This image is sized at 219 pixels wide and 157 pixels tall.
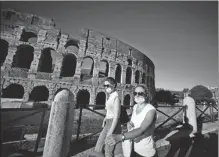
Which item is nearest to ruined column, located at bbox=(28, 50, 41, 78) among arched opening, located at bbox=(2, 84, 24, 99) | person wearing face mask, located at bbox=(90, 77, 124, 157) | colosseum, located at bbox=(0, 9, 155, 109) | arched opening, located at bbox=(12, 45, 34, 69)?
colosseum, located at bbox=(0, 9, 155, 109)

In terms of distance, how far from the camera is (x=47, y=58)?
47.5 ft

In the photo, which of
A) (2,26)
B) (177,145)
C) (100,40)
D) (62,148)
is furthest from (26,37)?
(177,145)

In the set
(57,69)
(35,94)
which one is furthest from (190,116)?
(35,94)

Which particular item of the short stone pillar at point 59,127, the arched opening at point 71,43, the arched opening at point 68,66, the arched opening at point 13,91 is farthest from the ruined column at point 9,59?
the short stone pillar at point 59,127

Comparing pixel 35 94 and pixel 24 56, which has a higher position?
pixel 24 56

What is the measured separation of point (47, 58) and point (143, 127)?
51.8ft

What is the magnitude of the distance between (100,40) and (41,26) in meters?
6.67

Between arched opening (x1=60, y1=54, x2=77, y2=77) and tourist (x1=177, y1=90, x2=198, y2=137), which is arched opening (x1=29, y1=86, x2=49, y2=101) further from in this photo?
tourist (x1=177, y1=90, x2=198, y2=137)

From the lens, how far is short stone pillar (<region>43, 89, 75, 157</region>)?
7.09 ft

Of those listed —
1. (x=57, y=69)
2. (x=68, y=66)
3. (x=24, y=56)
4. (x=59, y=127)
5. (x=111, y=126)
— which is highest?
(x=24, y=56)

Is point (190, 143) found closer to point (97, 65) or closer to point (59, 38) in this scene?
point (97, 65)

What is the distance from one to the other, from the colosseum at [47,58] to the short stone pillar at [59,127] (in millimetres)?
10169

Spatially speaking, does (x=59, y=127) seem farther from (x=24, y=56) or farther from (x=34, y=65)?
(x=24, y=56)

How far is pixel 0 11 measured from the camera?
11.0 metres
